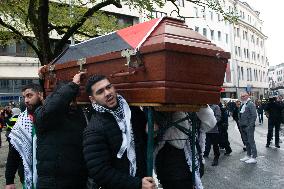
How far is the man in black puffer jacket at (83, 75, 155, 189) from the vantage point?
299 cm

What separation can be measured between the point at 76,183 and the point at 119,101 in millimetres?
1004

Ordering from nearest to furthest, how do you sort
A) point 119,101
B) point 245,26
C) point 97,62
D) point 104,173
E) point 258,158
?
point 104,173
point 119,101
point 97,62
point 258,158
point 245,26

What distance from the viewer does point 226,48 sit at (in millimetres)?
54156

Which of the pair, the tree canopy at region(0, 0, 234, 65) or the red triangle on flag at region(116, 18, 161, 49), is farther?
the tree canopy at region(0, 0, 234, 65)

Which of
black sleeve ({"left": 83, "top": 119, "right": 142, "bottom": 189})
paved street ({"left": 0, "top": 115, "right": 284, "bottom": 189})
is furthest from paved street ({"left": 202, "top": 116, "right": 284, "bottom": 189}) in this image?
black sleeve ({"left": 83, "top": 119, "right": 142, "bottom": 189})

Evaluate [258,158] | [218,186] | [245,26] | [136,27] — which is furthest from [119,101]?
[245,26]

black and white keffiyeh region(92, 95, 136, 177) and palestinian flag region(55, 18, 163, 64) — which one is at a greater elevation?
palestinian flag region(55, 18, 163, 64)

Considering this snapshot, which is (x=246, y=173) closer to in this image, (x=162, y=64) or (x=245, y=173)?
(x=245, y=173)

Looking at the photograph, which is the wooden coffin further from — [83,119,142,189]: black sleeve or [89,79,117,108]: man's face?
[83,119,142,189]: black sleeve

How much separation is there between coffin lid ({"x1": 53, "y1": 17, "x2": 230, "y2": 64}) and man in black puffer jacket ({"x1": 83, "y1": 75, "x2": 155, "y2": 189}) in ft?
1.36

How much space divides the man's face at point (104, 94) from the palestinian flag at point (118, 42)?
0.34m

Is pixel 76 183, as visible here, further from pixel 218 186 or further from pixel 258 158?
pixel 258 158

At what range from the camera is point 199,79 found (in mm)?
3148

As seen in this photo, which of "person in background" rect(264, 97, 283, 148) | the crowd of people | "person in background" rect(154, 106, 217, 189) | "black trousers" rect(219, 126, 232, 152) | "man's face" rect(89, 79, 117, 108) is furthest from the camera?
"person in background" rect(264, 97, 283, 148)
